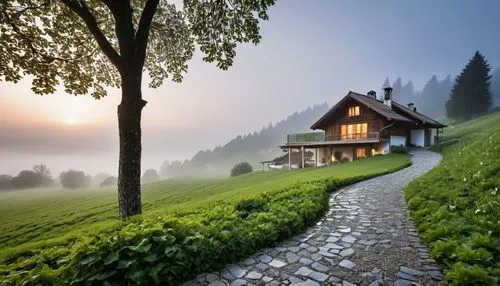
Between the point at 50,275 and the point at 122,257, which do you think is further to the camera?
the point at 122,257

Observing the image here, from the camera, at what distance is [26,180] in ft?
300

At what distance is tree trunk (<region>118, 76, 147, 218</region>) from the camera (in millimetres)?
7520

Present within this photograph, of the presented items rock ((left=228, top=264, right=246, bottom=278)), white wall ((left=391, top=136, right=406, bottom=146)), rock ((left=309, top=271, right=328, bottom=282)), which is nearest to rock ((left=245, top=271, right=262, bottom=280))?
rock ((left=228, top=264, right=246, bottom=278))

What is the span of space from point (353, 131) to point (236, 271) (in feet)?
108

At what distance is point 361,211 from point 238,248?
16.7ft

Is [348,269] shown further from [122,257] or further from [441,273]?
[122,257]

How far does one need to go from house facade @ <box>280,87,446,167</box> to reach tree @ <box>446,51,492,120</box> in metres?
36.6

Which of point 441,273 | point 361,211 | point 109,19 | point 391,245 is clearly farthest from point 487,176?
point 109,19

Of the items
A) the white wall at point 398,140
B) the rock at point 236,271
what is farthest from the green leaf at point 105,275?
the white wall at point 398,140

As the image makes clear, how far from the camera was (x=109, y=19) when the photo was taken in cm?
1041

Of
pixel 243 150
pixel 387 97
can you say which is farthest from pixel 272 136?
pixel 387 97

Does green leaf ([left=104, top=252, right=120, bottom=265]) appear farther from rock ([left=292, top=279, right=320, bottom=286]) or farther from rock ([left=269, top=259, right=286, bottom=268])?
rock ([left=292, top=279, right=320, bottom=286])

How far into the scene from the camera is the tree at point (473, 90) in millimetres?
57872

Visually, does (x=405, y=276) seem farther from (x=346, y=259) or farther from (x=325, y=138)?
(x=325, y=138)
